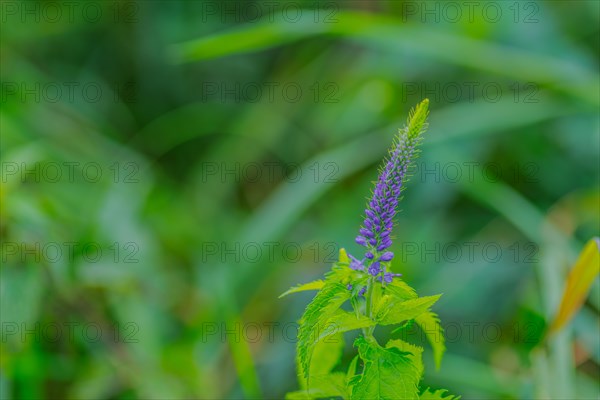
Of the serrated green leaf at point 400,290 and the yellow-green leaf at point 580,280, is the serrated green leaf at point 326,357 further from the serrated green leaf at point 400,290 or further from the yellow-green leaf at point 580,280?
the yellow-green leaf at point 580,280

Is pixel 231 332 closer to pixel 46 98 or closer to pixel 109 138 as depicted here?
pixel 109 138

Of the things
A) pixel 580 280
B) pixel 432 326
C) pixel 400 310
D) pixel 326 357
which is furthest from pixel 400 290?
pixel 580 280

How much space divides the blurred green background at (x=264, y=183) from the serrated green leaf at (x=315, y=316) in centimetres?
76

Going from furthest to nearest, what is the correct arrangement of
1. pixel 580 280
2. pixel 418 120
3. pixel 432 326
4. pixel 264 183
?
pixel 264 183 < pixel 580 280 < pixel 432 326 < pixel 418 120

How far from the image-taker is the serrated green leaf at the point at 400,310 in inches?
31.0

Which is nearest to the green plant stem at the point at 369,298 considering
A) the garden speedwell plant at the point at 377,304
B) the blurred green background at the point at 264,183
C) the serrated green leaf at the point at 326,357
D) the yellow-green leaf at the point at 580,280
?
the garden speedwell plant at the point at 377,304

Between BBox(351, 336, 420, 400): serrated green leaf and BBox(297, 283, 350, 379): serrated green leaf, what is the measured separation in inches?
2.3

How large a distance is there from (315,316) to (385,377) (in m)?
0.11

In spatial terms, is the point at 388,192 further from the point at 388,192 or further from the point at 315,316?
the point at 315,316

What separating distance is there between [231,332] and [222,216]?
904mm

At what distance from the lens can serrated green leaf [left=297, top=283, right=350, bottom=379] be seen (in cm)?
76

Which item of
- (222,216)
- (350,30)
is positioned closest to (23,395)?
(222,216)

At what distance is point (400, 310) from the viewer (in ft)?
2.62

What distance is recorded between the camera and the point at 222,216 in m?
2.44
